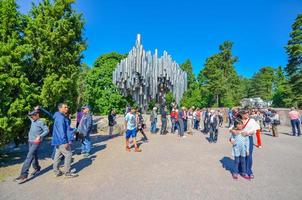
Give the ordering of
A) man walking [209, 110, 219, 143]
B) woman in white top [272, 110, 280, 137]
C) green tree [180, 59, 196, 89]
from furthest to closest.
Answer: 1. green tree [180, 59, 196, 89]
2. woman in white top [272, 110, 280, 137]
3. man walking [209, 110, 219, 143]

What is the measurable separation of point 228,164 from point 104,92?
3214 centimetres

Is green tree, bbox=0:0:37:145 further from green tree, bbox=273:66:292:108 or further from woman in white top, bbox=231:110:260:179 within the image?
green tree, bbox=273:66:292:108

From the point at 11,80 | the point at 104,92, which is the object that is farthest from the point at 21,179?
the point at 104,92

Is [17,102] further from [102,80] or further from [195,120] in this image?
[102,80]

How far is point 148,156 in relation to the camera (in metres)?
9.20

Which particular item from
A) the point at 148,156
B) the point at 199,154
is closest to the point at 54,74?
the point at 148,156

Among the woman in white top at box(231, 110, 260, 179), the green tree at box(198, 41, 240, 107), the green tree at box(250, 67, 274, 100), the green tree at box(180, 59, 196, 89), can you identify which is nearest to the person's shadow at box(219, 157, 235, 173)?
the woman in white top at box(231, 110, 260, 179)

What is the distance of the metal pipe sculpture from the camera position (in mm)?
15992

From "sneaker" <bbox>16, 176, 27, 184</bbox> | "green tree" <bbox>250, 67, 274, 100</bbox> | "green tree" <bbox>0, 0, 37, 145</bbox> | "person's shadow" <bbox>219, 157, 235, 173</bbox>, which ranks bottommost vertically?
"sneaker" <bbox>16, 176, 27, 184</bbox>

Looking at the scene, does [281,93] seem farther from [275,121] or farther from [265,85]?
[275,121]

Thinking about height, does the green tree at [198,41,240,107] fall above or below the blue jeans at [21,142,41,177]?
above

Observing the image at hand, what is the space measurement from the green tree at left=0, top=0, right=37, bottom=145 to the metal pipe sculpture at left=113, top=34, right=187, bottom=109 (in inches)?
326

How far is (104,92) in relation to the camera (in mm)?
38250

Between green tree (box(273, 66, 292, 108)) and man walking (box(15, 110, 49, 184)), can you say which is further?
green tree (box(273, 66, 292, 108))
